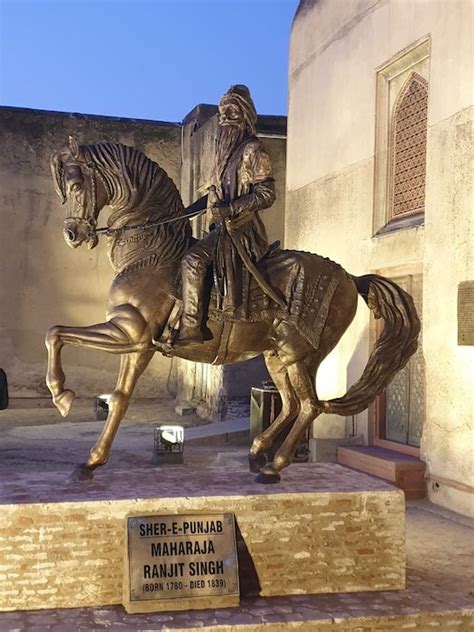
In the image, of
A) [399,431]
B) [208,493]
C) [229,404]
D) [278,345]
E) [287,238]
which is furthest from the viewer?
[229,404]

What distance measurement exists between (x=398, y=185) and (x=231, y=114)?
4589 millimetres

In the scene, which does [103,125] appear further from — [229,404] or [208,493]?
[208,493]

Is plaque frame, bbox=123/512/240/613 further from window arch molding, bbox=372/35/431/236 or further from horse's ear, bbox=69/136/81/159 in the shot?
window arch molding, bbox=372/35/431/236

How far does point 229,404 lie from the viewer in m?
14.8

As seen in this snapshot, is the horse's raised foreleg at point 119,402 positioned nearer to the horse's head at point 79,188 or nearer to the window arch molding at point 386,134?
the horse's head at point 79,188

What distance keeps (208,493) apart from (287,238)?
8.03 meters

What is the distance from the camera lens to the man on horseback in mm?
5496

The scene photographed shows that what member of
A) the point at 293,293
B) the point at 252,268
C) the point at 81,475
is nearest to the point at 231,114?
the point at 252,268

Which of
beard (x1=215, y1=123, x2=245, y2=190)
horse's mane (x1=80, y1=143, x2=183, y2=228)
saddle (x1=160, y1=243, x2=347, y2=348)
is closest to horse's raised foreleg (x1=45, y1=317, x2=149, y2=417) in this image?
saddle (x1=160, y1=243, x2=347, y2=348)

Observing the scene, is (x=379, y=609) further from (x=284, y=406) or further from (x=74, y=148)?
(x=74, y=148)

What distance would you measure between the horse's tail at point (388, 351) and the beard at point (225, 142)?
61.2 inches

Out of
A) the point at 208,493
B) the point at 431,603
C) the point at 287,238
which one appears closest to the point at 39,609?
the point at 208,493

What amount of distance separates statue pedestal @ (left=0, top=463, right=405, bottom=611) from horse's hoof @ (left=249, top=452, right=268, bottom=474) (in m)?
0.17

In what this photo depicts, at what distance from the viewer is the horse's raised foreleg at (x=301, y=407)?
5758mm
